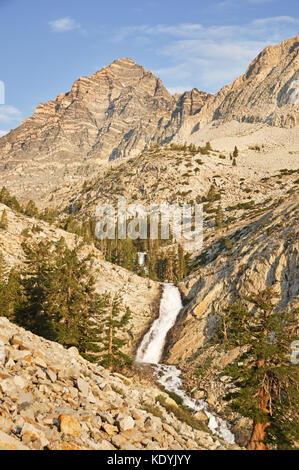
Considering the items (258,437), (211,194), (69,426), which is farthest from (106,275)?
(211,194)

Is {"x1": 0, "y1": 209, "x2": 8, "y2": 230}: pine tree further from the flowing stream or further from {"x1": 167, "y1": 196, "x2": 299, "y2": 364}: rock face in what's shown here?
{"x1": 167, "y1": 196, "x2": 299, "y2": 364}: rock face

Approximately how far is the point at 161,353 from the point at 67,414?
3759 centimetres

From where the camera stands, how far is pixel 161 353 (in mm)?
46500

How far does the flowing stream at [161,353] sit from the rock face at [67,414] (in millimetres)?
13865

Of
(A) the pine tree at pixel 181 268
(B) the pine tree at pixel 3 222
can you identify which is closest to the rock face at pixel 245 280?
(A) the pine tree at pixel 181 268

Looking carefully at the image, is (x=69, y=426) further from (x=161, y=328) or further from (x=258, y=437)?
(x=161, y=328)

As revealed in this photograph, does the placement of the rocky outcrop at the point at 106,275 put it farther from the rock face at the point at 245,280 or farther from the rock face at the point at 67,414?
the rock face at the point at 67,414

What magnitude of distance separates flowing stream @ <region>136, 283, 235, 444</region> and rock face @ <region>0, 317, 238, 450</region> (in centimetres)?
1386

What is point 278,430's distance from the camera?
16.1m

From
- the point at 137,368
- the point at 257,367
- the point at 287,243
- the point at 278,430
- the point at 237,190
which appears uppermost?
the point at 237,190
